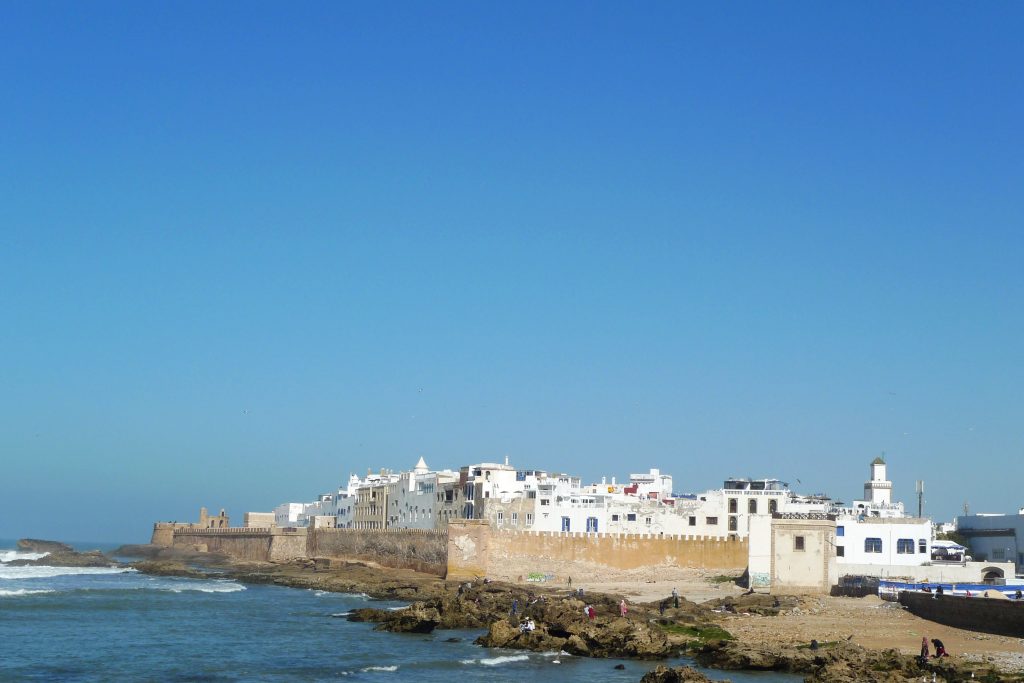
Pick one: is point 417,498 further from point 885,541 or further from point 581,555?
point 885,541

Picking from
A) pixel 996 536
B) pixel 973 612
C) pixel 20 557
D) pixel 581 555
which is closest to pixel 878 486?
pixel 996 536

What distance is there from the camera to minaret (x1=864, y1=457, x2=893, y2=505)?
190ft

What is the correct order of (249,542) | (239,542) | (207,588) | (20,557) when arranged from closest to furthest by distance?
(207,588) → (249,542) → (239,542) → (20,557)

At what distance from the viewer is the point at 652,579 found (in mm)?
55375

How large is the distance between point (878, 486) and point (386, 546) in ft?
95.5

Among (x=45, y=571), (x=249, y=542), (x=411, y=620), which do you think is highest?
(x=411, y=620)

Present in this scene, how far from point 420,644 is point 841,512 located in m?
24.3

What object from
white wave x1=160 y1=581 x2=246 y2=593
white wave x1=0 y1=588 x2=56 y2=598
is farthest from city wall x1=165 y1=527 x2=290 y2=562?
white wave x1=0 y1=588 x2=56 y2=598

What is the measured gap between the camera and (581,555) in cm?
5675

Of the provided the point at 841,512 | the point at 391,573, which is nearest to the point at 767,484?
the point at 841,512

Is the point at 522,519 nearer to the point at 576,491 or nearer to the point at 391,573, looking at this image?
the point at 576,491

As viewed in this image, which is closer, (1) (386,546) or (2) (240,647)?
(2) (240,647)

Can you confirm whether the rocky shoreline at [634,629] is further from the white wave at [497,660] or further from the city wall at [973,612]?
the city wall at [973,612]

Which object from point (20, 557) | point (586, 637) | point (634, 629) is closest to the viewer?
point (634, 629)
